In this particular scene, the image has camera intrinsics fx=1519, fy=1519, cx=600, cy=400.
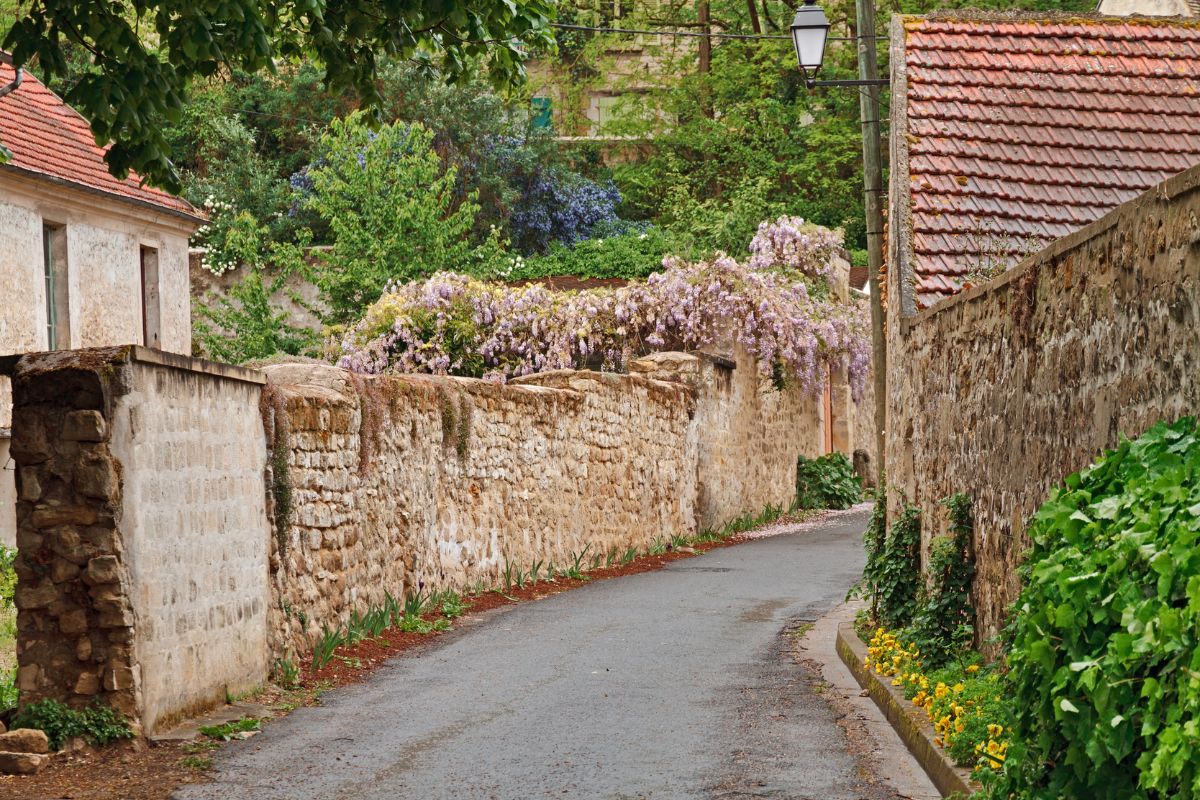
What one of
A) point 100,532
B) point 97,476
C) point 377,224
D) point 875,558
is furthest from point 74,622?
point 377,224

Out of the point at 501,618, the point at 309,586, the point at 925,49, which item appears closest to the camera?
the point at 309,586

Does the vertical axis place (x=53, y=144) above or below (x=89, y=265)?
above

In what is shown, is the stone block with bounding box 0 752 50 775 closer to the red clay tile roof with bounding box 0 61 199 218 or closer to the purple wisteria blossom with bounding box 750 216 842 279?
the red clay tile roof with bounding box 0 61 199 218

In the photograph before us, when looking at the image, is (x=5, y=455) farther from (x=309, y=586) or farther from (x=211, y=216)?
(x=211, y=216)

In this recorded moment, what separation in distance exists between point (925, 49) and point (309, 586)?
6357mm

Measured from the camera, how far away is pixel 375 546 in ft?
40.4

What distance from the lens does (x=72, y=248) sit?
19031 mm

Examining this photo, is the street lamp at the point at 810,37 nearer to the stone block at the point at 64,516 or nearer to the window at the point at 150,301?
the stone block at the point at 64,516

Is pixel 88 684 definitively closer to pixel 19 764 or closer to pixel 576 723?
pixel 19 764

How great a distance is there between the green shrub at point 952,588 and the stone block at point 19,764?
16.0 ft

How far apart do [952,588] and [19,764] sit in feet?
17.2

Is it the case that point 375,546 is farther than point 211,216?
No

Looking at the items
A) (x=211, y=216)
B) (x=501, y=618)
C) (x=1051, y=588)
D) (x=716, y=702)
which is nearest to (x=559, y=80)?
(x=211, y=216)

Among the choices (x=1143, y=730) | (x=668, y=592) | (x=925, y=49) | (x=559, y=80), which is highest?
(x=559, y=80)
